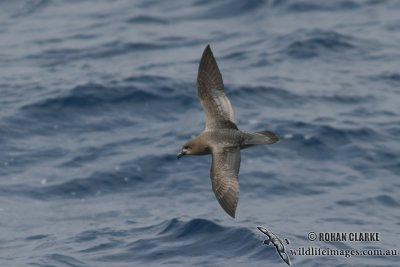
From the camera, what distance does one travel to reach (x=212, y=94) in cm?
1227

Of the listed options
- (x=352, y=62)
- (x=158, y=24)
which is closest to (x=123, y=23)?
(x=158, y=24)

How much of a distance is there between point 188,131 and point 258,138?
19.7 ft

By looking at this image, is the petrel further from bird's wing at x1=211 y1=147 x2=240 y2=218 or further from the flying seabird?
the flying seabird

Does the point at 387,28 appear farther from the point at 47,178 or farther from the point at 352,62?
the point at 47,178

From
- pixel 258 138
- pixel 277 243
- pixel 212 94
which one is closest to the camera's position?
pixel 258 138

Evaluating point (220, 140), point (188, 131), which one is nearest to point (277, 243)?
point (220, 140)

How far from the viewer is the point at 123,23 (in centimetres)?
2366

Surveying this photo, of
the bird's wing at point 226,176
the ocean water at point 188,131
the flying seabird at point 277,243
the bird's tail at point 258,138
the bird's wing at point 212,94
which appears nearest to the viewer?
the bird's wing at point 226,176

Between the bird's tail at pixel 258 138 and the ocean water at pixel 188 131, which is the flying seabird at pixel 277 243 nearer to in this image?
the ocean water at pixel 188 131

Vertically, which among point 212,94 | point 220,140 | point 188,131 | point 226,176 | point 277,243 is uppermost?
point 212,94

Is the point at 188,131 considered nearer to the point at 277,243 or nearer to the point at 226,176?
the point at 277,243

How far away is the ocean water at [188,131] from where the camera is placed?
13750 mm

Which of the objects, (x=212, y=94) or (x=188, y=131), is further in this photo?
(x=188, y=131)

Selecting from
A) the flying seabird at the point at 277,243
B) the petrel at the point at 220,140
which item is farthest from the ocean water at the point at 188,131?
the petrel at the point at 220,140
